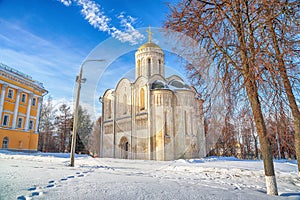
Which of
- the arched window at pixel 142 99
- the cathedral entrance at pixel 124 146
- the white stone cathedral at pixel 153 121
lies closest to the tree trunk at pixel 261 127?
the white stone cathedral at pixel 153 121

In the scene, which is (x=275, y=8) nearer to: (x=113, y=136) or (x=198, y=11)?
(x=198, y=11)

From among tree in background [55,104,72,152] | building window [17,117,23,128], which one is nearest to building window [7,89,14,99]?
building window [17,117,23,128]

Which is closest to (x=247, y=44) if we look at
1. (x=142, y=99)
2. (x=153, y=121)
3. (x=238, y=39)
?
(x=238, y=39)

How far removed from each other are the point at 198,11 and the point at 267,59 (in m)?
2.55

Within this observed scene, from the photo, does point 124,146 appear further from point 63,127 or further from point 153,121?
point 63,127

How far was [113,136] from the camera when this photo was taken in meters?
25.8

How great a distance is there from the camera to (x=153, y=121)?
2192 cm

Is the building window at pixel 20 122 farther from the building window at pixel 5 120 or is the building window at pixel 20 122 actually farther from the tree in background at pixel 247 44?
the tree in background at pixel 247 44

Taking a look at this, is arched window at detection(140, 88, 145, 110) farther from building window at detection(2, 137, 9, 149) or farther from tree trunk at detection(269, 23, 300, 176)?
tree trunk at detection(269, 23, 300, 176)

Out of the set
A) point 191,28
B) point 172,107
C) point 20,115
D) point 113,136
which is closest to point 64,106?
point 20,115

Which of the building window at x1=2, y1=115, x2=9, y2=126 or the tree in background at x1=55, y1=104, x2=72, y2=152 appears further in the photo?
the tree in background at x1=55, y1=104, x2=72, y2=152

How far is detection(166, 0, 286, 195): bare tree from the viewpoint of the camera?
5.16 metres

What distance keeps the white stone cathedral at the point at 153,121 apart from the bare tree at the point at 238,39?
41.7 feet

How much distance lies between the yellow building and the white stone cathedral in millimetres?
9515
